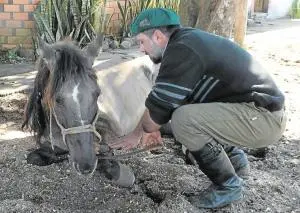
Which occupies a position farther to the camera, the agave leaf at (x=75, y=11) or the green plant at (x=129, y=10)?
the green plant at (x=129, y=10)

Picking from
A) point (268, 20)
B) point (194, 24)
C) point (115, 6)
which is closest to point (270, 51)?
point (115, 6)

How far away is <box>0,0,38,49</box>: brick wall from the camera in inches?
287


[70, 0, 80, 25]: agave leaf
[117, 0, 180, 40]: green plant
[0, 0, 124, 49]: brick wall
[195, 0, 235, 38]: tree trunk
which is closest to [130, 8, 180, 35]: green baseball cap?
[195, 0, 235, 38]: tree trunk

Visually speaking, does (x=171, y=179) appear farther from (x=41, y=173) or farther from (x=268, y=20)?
(x=268, y=20)

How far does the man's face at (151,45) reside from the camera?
10.1 feet

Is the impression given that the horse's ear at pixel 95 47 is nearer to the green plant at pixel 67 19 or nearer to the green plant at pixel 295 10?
the green plant at pixel 67 19

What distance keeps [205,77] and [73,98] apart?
2.73 feet

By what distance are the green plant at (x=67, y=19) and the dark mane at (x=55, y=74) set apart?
3.59 m

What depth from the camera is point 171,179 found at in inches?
146

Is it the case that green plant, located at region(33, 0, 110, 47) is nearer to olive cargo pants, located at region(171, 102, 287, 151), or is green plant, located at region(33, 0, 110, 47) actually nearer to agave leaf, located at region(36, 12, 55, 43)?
agave leaf, located at region(36, 12, 55, 43)

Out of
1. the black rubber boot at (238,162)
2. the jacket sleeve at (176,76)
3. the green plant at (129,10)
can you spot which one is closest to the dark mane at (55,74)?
the jacket sleeve at (176,76)

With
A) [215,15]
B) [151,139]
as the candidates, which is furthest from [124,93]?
[215,15]

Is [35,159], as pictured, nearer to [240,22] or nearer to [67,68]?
[67,68]

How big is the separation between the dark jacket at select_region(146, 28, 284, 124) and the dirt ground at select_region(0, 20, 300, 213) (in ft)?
2.16
